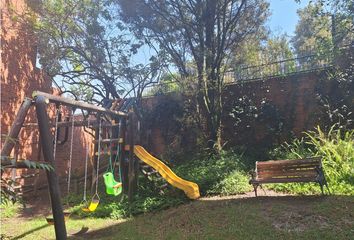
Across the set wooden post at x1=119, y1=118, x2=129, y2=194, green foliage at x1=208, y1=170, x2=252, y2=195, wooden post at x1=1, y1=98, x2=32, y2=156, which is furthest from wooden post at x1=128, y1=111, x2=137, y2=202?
wooden post at x1=1, y1=98, x2=32, y2=156

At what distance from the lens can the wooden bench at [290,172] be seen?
8086 mm

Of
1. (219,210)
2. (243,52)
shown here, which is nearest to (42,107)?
(219,210)

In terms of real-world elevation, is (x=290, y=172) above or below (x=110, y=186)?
above

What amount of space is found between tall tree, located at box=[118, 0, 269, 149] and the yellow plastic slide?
3658 millimetres

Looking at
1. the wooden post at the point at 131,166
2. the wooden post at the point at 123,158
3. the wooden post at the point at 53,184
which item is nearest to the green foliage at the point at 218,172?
the wooden post at the point at 131,166

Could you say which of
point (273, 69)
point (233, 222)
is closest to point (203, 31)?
point (273, 69)

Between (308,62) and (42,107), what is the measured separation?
10.9m

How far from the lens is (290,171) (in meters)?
8.74

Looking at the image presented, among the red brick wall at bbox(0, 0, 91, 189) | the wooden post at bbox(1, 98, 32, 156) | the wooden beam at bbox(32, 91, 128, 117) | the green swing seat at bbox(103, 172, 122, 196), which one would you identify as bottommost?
the green swing seat at bbox(103, 172, 122, 196)

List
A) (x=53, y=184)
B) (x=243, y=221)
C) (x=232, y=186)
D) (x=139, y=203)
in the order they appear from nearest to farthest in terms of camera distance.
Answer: (x=53, y=184) → (x=243, y=221) → (x=139, y=203) → (x=232, y=186)

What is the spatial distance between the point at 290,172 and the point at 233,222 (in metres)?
2.63

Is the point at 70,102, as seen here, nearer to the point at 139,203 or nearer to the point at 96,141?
the point at 96,141

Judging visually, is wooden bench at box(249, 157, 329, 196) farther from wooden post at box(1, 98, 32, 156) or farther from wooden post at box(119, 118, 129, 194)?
wooden post at box(1, 98, 32, 156)

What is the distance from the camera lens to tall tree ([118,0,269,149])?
13.1 metres
